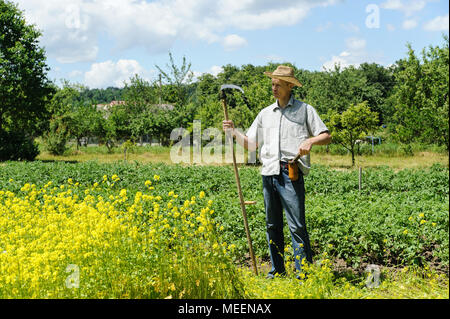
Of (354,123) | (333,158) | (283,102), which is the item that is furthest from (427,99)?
(283,102)

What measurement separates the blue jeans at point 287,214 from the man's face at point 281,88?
675 mm

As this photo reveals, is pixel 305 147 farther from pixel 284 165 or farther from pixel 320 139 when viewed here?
pixel 284 165

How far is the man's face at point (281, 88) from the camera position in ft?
12.2

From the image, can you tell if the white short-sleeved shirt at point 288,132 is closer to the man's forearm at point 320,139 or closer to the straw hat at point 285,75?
the man's forearm at point 320,139

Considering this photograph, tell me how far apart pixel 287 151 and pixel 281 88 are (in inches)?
22.5

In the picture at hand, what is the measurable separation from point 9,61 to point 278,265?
23287mm

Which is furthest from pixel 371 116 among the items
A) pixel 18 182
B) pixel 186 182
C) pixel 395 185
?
pixel 18 182

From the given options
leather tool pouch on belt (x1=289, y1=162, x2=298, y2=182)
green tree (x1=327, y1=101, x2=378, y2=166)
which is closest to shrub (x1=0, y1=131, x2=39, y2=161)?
green tree (x1=327, y1=101, x2=378, y2=166)

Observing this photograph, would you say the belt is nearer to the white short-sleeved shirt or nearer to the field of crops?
the white short-sleeved shirt

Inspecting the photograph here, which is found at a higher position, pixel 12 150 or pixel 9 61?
pixel 9 61

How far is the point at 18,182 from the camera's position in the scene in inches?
391

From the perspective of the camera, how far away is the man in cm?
367
